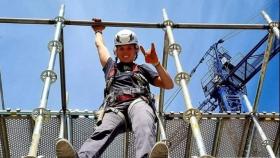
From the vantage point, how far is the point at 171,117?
8.23m

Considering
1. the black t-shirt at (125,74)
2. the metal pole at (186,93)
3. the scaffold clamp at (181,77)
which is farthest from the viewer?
the black t-shirt at (125,74)

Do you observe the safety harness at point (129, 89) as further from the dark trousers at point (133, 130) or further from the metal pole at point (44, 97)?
the metal pole at point (44, 97)

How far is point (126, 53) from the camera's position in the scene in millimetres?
6590

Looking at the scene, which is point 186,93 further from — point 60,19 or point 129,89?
point 60,19

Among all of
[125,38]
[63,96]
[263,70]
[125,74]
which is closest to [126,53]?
[125,38]

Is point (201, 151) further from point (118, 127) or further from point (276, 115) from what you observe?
point (276, 115)

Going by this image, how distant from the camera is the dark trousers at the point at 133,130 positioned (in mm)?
4914

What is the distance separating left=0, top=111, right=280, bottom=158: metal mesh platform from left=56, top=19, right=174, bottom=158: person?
1840 millimetres

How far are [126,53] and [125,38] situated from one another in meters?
0.22

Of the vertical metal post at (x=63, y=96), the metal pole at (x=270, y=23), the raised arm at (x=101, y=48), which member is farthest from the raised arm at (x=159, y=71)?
the metal pole at (x=270, y=23)

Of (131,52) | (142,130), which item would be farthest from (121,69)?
Answer: (142,130)

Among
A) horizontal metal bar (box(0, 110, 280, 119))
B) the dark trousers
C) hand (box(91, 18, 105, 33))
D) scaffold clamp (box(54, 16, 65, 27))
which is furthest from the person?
horizontal metal bar (box(0, 110, 280, 119))

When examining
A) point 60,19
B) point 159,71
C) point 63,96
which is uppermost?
point 60,19

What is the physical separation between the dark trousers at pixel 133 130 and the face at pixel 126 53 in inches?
39.4
